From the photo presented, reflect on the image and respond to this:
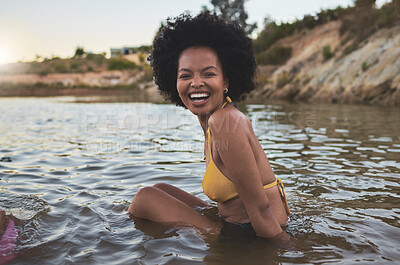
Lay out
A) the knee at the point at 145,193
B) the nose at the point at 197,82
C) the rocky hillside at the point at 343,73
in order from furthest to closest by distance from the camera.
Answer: the rocky hillside at the point at 343,73, the knee at the point at 145,193, the nose at the point at 197,82

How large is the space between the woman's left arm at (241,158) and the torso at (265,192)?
0.30 feet

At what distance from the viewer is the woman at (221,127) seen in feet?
7.70

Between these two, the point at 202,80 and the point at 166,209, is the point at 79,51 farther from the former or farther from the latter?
the point at 202,80

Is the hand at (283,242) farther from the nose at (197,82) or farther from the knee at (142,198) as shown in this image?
the nose at (197,82)

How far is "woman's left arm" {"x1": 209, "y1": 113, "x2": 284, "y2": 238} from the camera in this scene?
7.51ft

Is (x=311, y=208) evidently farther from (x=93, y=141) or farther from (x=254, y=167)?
(x=93, y=141)

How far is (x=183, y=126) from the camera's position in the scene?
10.7m

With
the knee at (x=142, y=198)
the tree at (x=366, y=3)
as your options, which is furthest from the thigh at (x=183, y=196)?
the tree at (x=366, y=3)

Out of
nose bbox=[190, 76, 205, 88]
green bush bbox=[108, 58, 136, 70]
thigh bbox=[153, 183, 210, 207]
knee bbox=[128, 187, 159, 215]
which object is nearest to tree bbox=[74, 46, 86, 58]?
green bush bbox=[108, 58, 136, 70]

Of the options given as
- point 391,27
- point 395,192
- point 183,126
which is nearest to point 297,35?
point 391,27

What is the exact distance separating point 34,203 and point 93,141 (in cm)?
428

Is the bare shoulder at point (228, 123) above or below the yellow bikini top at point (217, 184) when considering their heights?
above

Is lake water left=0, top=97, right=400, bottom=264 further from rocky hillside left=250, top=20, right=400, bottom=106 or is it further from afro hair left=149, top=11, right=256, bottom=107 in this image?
rocky hillside left=250, top=20, right=400, bottom=106

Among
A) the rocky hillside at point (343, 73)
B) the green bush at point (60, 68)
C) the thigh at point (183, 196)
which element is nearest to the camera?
the thigh at point (183, 196)
